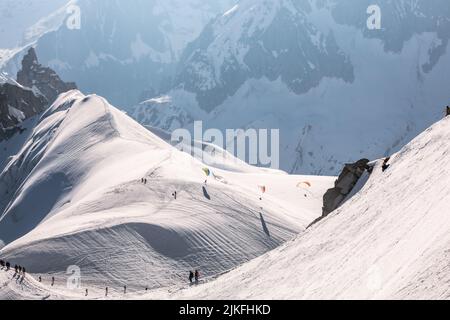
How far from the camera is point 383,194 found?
47312mm

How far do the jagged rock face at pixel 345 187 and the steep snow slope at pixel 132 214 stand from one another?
1201 centimetres

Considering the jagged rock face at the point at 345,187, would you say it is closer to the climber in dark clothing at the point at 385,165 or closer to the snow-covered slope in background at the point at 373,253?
the climber in dark clothing at the point at 385,165

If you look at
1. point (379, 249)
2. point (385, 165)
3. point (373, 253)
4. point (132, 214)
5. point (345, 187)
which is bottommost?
point (373, 253)

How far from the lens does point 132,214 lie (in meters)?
78.9

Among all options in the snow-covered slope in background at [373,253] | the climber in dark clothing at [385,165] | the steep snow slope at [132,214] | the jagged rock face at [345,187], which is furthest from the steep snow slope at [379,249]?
the steep snow slope at [132,214]

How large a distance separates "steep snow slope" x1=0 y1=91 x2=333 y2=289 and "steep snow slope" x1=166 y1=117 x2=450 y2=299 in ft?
64.1

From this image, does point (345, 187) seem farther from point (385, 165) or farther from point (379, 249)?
point (379, 249)

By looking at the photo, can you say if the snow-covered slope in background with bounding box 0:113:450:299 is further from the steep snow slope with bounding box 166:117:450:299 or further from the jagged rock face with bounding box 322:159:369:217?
the jagged rock face with bounding box 322:159:369:217

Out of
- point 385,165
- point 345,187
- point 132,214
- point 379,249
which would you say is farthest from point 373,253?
point 132,214

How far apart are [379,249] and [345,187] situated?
3024cm

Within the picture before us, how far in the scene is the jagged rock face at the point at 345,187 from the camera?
2564 inches

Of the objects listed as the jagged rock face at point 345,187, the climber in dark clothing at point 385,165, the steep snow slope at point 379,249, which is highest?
the jagged rock face at point 345,187
